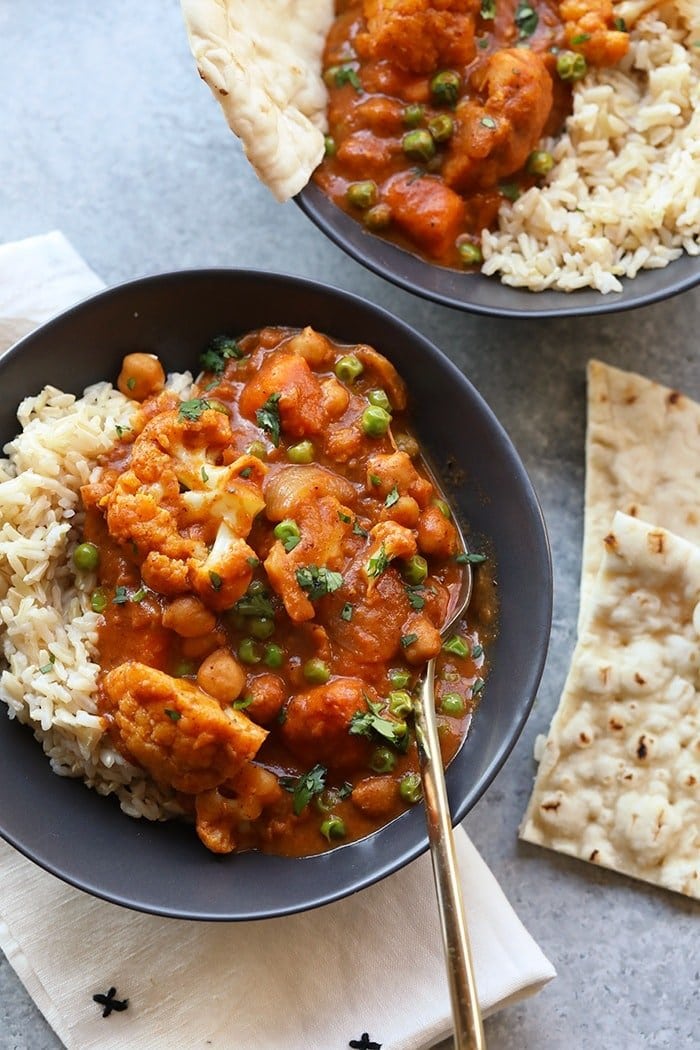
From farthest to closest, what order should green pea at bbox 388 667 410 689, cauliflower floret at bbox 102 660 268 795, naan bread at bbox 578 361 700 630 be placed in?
naan bread at bbox 578 361 700 630
green pea at bbox 388 667 410 689
cauliflower floret at bbox 102 660 268 795

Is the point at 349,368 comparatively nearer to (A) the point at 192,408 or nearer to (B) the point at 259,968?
(A) the point at 192,408

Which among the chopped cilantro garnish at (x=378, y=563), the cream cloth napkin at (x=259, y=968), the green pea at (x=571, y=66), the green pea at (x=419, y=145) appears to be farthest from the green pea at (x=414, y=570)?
the green pea at (x=571, y=66)

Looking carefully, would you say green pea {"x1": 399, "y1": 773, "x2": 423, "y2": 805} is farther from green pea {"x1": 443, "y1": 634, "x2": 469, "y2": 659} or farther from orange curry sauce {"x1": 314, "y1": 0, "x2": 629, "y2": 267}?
orange curry sauce {"x1": 314, "y1": 0, "x2": 629, "y2": 267}

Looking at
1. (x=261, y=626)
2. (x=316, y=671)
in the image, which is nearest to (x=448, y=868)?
(x=316, y=671)

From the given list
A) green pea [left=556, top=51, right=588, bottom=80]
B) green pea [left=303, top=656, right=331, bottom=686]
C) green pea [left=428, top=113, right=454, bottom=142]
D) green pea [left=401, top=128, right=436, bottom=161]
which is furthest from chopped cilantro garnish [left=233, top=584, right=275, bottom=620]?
green pea [left=556, top=51, right=588, bottom=80]

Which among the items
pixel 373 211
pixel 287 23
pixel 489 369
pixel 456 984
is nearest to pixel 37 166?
pixel 287 23

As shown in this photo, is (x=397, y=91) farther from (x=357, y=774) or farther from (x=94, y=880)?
(x=94, y=880)
